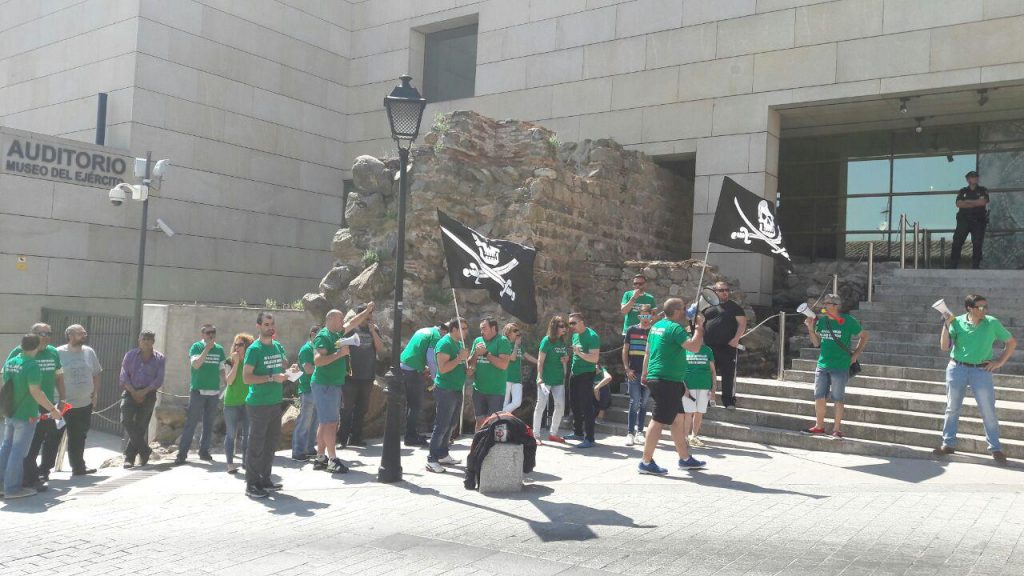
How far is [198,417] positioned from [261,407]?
10.2 feet

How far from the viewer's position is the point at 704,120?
1705 centimetres

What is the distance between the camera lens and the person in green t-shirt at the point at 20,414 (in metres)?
8.14

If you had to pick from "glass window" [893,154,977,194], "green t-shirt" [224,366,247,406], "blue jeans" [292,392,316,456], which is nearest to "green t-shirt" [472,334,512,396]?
"blue jeans" [292,392,316,456]

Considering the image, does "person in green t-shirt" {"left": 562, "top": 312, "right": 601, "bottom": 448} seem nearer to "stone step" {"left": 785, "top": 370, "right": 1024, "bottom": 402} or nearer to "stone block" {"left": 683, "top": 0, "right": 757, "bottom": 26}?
"stone step" {"left": 785, "top": 370, "right": 1024, "bottom": 402}

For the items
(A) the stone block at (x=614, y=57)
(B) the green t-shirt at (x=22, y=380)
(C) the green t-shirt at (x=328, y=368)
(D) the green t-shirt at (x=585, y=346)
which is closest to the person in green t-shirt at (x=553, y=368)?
(D) the green t-shirt at (x=585, y=346)

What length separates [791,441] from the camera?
10.3 metres

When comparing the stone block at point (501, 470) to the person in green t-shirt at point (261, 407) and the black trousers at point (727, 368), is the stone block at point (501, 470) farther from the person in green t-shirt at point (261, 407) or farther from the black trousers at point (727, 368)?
the black trousers at point (727, 368)

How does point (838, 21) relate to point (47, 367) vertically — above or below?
above

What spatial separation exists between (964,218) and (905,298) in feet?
9.44

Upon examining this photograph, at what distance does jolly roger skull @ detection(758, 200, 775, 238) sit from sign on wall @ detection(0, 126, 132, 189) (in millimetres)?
14180

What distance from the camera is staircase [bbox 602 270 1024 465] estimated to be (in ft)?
32.4

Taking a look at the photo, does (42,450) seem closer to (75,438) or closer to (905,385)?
(75,438)

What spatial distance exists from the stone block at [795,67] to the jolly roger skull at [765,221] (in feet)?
18.5

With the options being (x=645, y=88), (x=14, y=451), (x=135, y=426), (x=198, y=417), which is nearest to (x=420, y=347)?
(x=198, y=417)
